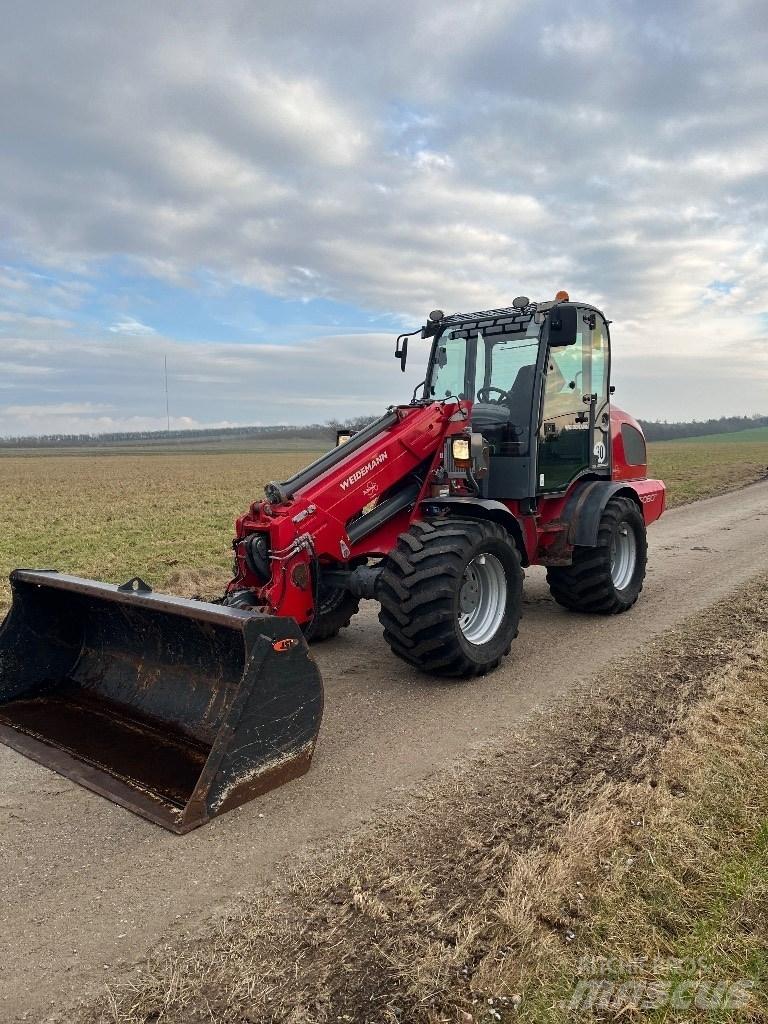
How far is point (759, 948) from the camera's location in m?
2.60

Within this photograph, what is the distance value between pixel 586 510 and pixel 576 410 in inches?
38.7

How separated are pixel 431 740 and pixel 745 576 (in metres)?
5.96

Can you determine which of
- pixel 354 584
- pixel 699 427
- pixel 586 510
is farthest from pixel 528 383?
pixel 699 427

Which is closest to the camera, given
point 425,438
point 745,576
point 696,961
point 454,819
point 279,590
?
point 696,961

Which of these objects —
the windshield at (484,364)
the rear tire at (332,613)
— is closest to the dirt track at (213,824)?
the rear tire at (332,613)

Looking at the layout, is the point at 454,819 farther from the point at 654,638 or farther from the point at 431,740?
the point at 654,638

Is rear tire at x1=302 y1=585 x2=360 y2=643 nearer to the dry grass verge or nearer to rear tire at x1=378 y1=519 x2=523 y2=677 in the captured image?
rear tire at x1=378 y1=519 x2=523 y2=677

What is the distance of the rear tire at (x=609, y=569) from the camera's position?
22.7 ft

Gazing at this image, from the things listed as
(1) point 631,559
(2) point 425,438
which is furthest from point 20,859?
(1) point 631,559

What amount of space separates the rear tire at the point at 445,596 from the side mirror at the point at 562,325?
2.01 m

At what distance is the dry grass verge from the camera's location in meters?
2.45

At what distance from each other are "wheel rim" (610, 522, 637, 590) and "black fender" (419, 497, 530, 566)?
1.79 m
